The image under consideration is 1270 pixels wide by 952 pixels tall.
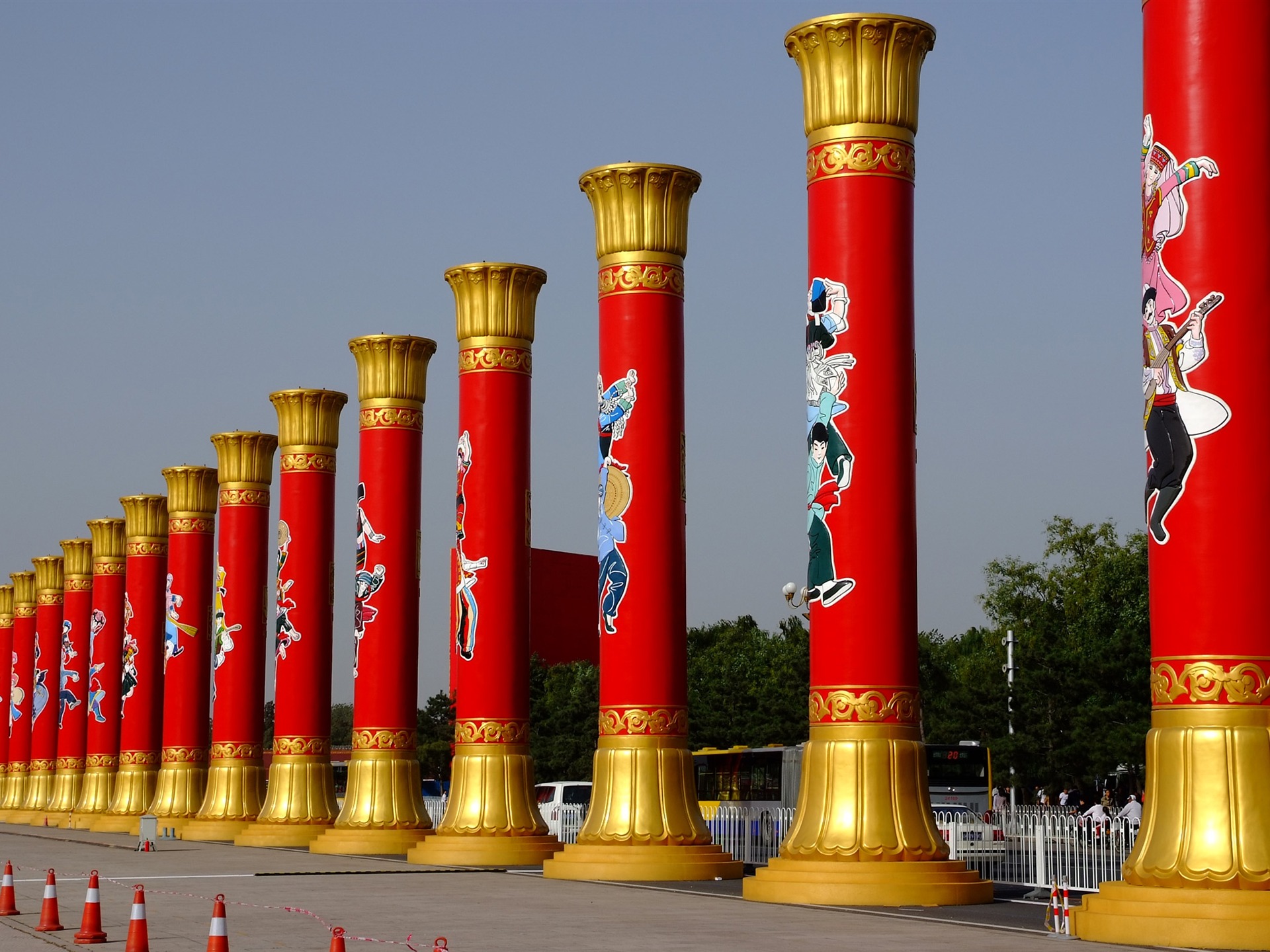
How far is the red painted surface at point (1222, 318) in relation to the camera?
1412 centimetres

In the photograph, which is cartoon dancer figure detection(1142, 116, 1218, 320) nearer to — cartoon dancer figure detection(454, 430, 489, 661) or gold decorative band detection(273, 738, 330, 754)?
cartoon dancer figure detection(454, 430, 489, 661)

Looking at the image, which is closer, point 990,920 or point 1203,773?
point 1203,773

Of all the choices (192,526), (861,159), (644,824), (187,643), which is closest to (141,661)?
(187,643)

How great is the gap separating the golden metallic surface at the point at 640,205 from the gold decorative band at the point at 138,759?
26.3 meters

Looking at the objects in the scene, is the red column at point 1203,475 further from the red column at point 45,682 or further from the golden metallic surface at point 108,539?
the red column at point 45,682

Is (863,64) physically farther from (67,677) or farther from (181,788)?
(67,677)

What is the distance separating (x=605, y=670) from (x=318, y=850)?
9607 mm

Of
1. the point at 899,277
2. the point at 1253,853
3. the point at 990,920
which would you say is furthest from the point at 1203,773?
the point at 899,277

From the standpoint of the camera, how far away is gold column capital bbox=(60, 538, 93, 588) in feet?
176

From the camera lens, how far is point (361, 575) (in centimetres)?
3159

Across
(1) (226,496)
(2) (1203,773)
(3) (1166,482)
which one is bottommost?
(2) (1203,773)

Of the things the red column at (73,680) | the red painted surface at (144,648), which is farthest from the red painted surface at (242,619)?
the red column at (73,680)

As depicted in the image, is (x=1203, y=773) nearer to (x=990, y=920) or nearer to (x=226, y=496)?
(x=990, y=920)

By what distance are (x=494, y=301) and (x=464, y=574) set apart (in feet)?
14.2
